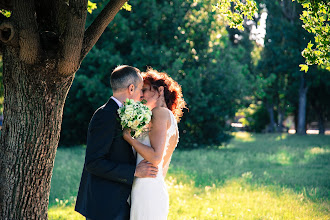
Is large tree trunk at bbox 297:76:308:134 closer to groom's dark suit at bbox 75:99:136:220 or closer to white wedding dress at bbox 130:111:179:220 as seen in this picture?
white wedding dress at bbox 130:111:179:220

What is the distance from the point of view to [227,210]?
8695mm

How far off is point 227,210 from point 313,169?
7.39 meters

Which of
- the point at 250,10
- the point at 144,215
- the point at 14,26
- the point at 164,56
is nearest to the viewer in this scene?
the point at 144,215

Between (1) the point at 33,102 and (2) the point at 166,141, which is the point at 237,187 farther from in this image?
(1) the point at 33,102

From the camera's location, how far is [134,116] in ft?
13.0

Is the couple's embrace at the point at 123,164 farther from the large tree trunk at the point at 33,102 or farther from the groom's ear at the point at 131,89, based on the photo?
the large tree trunk at the point at 33,102

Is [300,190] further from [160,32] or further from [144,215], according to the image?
[160,32]

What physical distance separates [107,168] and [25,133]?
1.75 meters

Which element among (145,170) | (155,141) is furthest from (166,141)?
(145,170)

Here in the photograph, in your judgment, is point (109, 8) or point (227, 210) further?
point (227, 210)

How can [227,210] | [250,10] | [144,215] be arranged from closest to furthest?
[144,215], [250,10], [227,210]

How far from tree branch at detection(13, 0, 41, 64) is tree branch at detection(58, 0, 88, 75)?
341 millimetres

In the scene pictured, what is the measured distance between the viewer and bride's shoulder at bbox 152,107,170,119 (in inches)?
170

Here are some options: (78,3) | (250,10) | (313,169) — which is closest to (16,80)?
(78,3)
